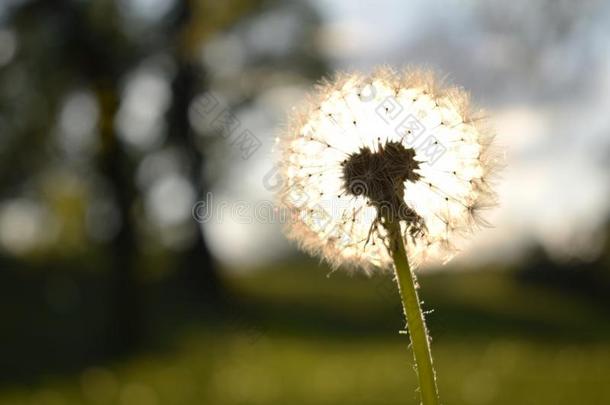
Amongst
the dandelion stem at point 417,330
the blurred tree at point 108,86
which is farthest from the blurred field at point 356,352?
the dandelion stem at point 417,330

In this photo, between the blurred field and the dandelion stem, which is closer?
the dandelion stem

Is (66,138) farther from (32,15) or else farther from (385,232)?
(385,232)

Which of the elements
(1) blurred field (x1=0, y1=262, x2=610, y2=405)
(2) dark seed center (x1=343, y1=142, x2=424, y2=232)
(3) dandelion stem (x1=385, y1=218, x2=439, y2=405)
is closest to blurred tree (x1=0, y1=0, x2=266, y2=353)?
(1) blurred field (x1=0, y1=262, x2=610, y2=405)

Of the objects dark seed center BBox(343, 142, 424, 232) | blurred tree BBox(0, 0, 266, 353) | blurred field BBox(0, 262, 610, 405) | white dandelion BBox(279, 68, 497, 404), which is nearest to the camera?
dark seed center BBox(343, 142, 424, 232)

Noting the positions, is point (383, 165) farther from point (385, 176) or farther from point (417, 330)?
point (417, 330)

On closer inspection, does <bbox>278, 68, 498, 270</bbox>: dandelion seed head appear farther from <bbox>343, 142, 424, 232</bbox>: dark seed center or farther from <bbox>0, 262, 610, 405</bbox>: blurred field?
<bbox>0, 262, 610, 405</bbox>: blurred field

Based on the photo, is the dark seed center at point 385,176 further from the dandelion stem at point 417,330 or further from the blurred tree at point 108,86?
the blurred tree at point 108,86

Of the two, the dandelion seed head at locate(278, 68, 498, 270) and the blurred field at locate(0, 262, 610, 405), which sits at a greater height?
the blurred field at locate(0, 262, 610, 405)
